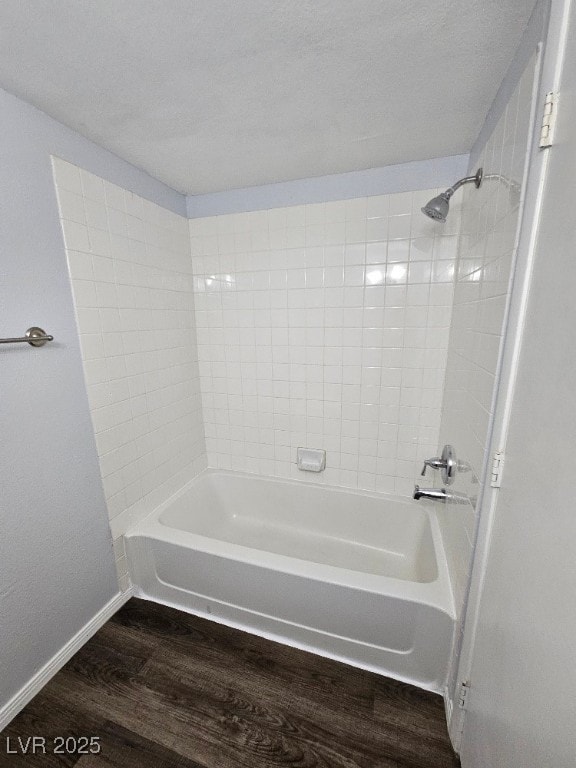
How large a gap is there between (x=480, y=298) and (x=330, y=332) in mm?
857

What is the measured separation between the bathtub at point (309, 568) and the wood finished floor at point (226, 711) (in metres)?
0.11

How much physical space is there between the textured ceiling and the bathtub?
1810 millimetres

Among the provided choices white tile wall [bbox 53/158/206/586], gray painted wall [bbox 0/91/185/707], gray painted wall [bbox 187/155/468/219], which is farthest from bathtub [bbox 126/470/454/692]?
gray painted wall [bbox 187/155/468/219]

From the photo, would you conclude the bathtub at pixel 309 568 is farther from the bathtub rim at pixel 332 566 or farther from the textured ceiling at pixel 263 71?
the textured ceiling at pixel 263 71

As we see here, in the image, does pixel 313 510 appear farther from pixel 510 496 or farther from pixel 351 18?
pixel 351 18

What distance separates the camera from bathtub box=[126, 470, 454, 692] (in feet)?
3.90

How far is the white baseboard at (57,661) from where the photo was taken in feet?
3.59

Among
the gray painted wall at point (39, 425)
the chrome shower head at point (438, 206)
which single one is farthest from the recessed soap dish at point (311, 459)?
the chrome shower head at point (438, 206)

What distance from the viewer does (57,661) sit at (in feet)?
4.09

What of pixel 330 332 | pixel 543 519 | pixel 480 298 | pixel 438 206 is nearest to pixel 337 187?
pixel 438 206

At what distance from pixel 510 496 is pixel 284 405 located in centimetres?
140

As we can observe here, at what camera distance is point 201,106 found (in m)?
1.08

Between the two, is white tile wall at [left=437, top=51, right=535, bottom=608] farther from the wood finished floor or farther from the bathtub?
the wood finished floor

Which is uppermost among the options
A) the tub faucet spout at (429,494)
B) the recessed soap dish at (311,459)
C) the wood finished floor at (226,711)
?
the tub faucet spout at (429,494)
